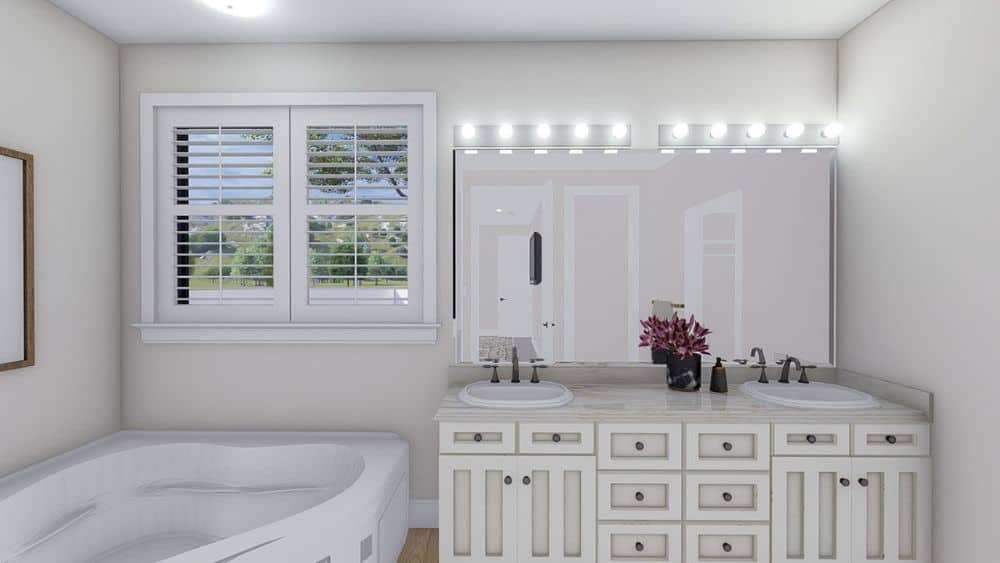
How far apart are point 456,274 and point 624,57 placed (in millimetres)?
1403

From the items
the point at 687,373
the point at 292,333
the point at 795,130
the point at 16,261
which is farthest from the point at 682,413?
the point at 16,261

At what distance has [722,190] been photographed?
251 centimetres

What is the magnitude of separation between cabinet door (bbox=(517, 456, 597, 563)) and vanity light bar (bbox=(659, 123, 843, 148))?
1.64 meters

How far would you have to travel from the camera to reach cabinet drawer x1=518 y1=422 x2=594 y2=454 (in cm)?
200

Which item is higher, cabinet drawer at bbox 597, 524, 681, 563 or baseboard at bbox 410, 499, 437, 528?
cabinet drawer at bbox 597, 524, 681, 563

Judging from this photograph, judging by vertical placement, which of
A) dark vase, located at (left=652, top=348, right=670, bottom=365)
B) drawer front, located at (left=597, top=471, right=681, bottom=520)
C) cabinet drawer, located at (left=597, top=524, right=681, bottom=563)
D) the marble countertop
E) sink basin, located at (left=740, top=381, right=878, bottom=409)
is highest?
dark vase, located at (left=652, top=348, right=670, bottom=365)

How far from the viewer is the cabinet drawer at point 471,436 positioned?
6.59ft

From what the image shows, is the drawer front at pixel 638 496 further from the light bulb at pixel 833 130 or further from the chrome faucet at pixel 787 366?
the light bulb at pixel 833 130

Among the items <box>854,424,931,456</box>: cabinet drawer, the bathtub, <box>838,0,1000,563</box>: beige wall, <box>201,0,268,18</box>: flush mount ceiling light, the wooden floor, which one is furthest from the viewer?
the wooden floor

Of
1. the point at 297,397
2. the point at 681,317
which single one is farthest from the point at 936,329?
the point at 297,397

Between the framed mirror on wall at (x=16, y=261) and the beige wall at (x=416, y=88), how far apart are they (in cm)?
52

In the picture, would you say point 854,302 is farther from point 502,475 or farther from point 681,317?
point 502,475

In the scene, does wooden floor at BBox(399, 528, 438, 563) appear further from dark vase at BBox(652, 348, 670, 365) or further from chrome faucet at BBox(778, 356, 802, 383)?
chrome faucet at BBox(778, 356, 802, 383)

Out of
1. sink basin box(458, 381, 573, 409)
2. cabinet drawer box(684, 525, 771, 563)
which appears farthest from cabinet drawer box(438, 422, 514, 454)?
cabinet drawer box(684, 525, 771, 563)
